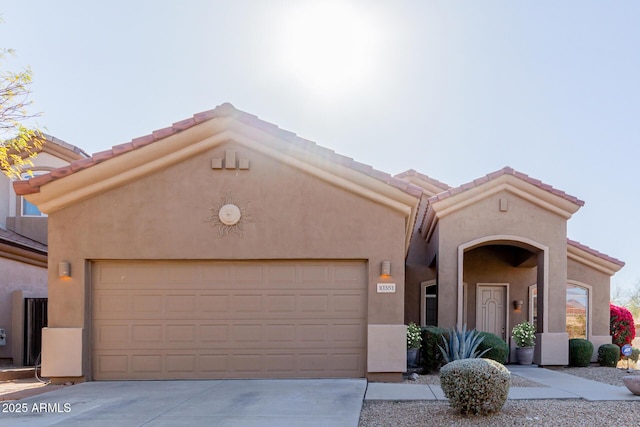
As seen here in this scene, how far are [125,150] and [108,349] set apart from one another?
3.76m

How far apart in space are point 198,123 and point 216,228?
1983mm

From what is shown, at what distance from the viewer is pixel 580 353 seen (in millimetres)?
13672

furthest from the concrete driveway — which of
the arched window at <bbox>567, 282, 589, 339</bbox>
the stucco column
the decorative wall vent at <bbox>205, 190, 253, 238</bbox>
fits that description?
the arched window at <bbox>567, 282, 589, 339</bbox>

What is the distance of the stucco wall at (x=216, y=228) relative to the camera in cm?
1023

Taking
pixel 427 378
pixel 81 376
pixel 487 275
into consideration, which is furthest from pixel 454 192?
pixel 81 376

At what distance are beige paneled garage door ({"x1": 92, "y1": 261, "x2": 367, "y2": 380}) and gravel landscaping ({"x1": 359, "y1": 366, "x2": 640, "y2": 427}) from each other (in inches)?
88.7

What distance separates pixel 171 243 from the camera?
10.2 metres

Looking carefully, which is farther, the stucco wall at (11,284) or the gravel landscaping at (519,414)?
the stucco wall at (11,284)

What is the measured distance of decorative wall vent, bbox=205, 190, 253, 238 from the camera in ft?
33.6

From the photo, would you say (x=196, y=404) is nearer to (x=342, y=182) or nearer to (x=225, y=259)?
(x=225, y=259)

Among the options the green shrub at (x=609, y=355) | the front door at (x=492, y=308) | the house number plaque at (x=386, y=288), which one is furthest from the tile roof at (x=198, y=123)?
the green shrub at (x=609, y=355)

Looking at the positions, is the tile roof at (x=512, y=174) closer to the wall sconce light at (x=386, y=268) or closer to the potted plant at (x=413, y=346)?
the potted plant at (x=413, y=346)

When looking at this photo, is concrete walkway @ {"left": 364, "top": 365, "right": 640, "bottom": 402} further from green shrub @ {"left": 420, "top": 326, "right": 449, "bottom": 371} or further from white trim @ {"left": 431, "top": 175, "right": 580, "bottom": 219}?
white trim @ {"left": 431, "top": 175, "right": 580, "bottom": 219}

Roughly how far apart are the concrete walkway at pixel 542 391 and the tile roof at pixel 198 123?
11.3 ft
